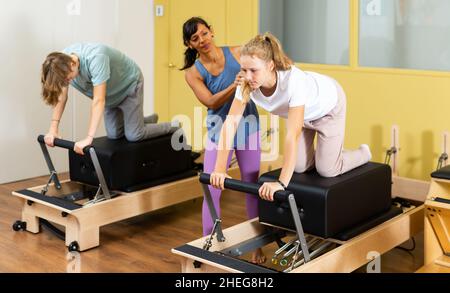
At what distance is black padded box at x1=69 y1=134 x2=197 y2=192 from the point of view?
3.74 metres

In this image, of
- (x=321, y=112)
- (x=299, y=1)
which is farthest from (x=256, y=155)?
(x=299, y=1)

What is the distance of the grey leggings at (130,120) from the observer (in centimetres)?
391

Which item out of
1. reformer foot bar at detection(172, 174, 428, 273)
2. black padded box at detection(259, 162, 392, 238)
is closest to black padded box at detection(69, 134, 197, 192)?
reformer foot bar at detection(172, 174, 428, 273)

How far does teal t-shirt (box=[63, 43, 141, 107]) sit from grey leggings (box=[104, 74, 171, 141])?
4 cm

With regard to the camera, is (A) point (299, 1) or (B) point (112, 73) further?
(A) point (299, 1)

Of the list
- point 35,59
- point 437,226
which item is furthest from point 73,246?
point 35,59

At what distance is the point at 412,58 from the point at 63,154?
269cm

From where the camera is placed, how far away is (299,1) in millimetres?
4691

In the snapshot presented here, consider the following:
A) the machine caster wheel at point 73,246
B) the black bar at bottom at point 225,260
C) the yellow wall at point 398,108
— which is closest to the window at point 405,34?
the yellow wall at point 398,108

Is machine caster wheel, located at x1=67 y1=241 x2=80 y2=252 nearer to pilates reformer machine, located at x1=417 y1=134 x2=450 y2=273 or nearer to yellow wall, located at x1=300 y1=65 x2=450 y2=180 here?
pilates reformer machine, located at x1=417 y1=134 x2=450 y2=273

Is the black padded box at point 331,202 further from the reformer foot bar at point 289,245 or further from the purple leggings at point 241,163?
the purple leggings at point 241,163

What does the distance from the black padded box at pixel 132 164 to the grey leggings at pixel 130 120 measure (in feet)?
0.16

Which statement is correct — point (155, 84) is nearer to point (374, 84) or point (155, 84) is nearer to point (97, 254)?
point (374, 84)

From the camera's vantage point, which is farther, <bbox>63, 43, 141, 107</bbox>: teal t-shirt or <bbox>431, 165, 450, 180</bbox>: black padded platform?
<bbox>63, 43, 141, 107</bbox>: teal t-shirt
